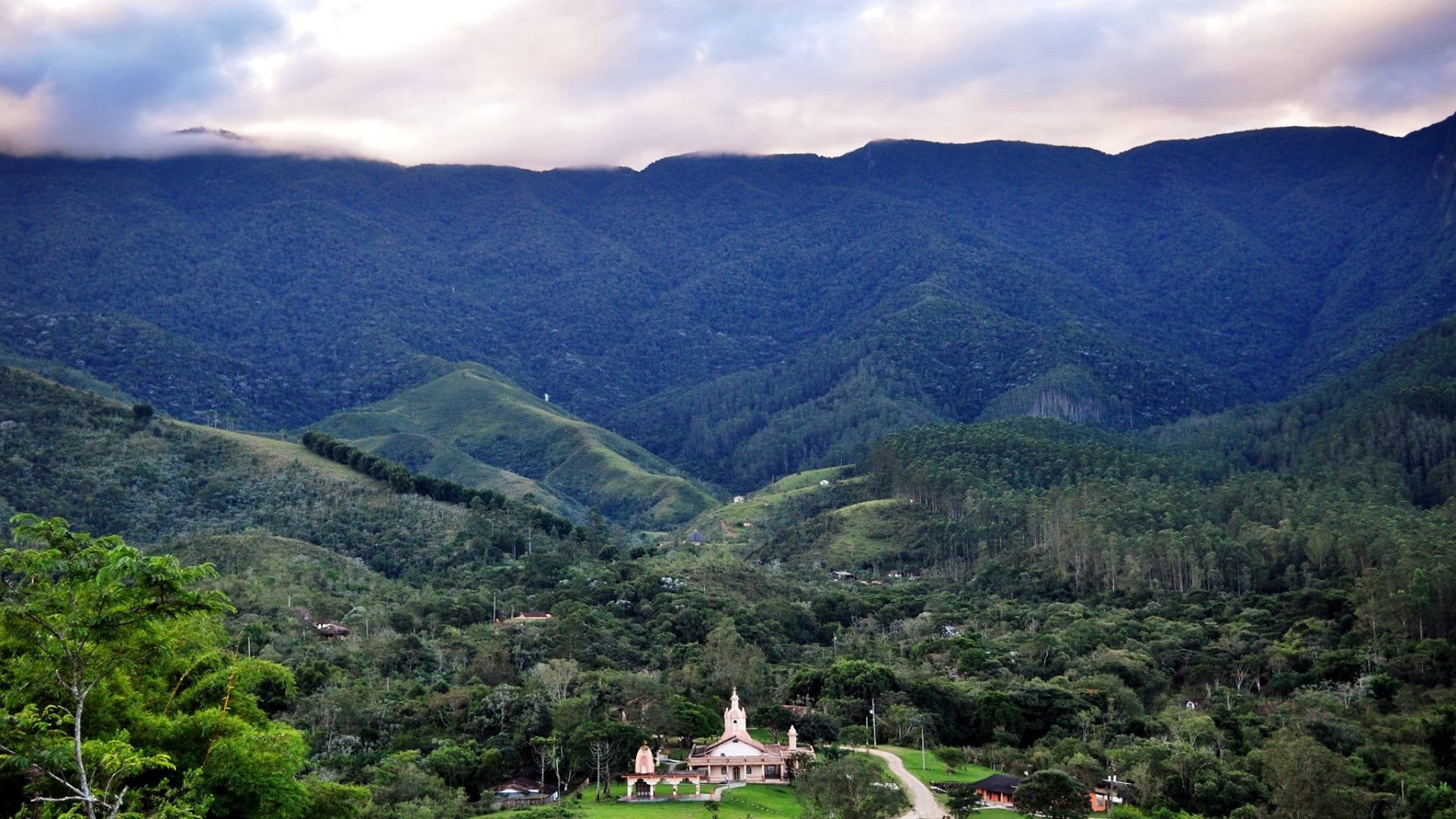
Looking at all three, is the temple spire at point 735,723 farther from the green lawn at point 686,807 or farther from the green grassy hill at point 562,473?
the green grassy hill at point 562,473

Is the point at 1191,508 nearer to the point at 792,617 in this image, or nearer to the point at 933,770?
the point at 792,617

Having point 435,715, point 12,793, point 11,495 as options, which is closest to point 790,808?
point 435,715

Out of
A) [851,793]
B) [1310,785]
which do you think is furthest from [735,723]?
[1310,785]

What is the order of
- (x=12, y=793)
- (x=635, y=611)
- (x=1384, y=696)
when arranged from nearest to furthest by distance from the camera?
1. (x=12, y=793)
2. (x=1384, y=696)
3. (x=635, y=611)

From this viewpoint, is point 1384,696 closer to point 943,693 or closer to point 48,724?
point 943,693

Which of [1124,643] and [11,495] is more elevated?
[11,495]

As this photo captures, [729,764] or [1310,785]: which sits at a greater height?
[1310,785]

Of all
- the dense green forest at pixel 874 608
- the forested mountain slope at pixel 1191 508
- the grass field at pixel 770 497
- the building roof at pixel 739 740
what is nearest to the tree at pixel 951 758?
the dense green forest at pixel 874 608
